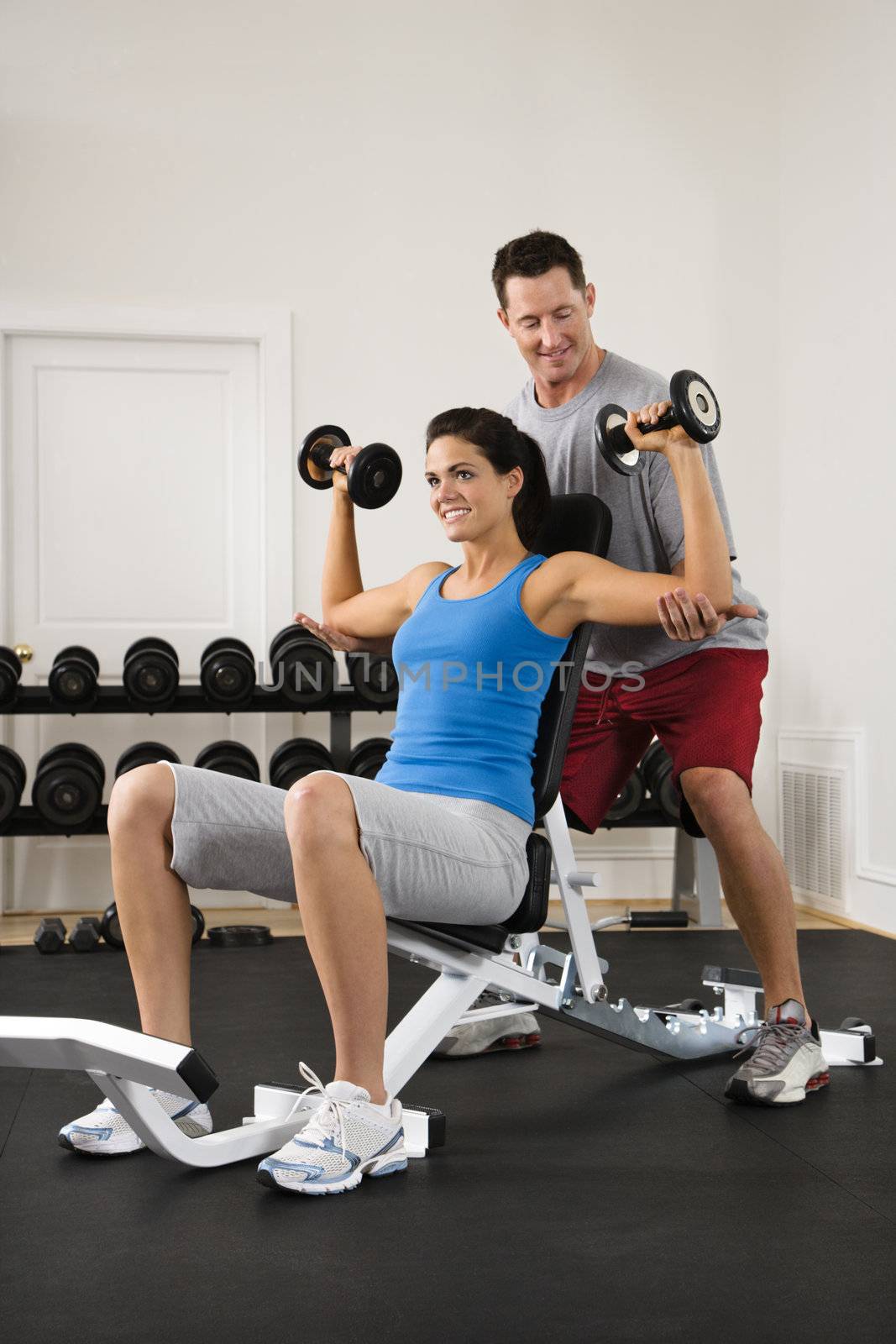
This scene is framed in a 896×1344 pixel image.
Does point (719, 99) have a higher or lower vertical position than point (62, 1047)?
higher


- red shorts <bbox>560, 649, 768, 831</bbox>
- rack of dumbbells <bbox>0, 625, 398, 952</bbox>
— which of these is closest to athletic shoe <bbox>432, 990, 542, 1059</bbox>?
red shorts <bbox>560, 649, 768, 831</bbox>

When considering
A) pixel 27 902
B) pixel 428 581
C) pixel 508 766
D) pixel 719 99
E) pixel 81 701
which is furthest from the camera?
pixel 719 99

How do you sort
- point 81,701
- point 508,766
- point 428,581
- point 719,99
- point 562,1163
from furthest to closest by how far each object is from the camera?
point 719,99 → point 81,701 → point 428,581 → point 508,766 → point 562,1163

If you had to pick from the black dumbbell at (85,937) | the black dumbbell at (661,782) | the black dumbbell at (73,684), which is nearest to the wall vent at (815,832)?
the black dumbbell at (661,782)

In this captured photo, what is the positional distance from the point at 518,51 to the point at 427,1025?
3.89 m

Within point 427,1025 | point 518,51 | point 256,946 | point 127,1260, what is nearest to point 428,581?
point 427,1025

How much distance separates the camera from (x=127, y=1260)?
1334mm

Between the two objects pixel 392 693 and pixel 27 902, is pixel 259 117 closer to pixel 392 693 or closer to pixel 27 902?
pixel 392 693

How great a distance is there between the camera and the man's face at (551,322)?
7.05 feet

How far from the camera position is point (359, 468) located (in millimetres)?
2061

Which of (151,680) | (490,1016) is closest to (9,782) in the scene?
(151,680)

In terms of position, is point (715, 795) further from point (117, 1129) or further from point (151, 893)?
point (117, 1129)

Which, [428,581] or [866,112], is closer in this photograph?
[428,581]

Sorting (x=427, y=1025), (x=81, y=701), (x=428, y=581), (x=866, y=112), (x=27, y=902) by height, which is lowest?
(x=27, y=902)
